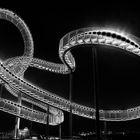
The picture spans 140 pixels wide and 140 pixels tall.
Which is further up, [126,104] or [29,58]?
[29,58]

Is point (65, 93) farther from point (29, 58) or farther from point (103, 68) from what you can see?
point (29, 58)

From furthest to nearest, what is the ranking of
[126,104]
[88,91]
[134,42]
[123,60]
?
1. [88,91]
2. [126,104]
3. [123,60]
4. [134,42]

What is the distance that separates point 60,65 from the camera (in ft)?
131

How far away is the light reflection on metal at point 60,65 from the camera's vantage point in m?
24.5

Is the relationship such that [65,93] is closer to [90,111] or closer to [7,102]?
A: [90,111]

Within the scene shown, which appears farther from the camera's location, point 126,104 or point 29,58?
point 126,104

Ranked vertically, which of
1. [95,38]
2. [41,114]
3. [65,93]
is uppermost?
[95,38]

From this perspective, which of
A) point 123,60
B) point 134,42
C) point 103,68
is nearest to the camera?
point 134,42

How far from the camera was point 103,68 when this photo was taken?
1815 inches

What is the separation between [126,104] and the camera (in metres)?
49.5

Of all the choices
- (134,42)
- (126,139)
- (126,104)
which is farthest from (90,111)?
→ (134,42)

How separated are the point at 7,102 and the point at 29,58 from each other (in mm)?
8711

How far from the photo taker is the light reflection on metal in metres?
24.5

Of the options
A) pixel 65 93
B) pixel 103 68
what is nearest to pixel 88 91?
pixel 65 93
